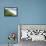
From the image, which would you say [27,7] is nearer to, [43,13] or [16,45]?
[43,13]

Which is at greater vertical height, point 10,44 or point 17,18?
point 17,18

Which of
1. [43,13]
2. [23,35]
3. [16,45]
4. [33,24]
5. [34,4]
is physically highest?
[34,4]

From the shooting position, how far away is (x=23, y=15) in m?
4.18

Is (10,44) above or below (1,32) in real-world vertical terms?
below

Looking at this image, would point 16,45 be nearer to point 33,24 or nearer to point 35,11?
point 33,24

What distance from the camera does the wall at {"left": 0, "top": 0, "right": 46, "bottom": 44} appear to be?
13.6ft

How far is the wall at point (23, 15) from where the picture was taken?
13.6 feet

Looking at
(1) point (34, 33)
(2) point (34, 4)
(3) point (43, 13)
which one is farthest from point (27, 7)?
(1) point (34, 33)

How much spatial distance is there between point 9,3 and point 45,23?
128cm

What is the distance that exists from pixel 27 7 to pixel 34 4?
238 millimetres

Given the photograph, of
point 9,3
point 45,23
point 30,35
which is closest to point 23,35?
point 30,35

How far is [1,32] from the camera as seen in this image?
4.14 meters

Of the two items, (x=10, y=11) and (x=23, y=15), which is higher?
(x=10, y=11)

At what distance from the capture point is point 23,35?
3979 millimetres
